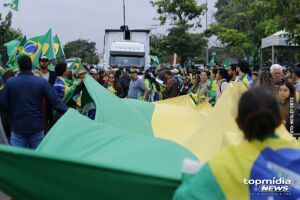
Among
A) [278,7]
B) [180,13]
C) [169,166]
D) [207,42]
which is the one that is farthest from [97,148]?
[207,42]

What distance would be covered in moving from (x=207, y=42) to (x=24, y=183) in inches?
1984

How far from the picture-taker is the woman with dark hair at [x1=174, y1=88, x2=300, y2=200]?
2943mm

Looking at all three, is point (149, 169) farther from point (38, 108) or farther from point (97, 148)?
point (38, 108)

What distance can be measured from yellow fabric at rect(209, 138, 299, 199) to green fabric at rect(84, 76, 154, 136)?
2.64 m

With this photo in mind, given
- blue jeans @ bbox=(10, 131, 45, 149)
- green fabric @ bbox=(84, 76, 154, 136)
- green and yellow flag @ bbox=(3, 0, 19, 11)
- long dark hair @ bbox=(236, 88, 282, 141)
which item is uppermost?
green and yellow flag @ bbox=(3, 0, 19, 11)

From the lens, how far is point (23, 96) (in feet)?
22.8

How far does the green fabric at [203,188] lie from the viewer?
293 cm

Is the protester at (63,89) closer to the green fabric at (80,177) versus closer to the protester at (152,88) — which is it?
the green fabric at (80,177)

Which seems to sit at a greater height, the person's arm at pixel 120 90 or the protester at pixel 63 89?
the protester at pixel 63 89

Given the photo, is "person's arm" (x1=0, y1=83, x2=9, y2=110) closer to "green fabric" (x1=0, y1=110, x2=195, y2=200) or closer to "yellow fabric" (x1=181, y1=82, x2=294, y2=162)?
"yellow fabric" (x1=181, y1=82, x2=294, y2=162)

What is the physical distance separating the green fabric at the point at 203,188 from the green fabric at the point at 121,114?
264cm

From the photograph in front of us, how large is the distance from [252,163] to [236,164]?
0.09 metres

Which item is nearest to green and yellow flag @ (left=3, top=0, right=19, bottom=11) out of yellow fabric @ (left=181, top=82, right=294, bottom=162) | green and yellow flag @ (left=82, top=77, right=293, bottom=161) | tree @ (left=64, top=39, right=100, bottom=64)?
green and yellow flag @ (left=82, top=77, right=293, bottom=161)

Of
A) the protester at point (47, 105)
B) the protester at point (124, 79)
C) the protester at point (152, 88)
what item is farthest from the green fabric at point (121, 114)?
the protester at point (124, 79)
